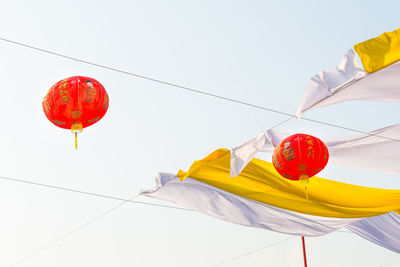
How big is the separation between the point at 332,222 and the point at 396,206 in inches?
19.9

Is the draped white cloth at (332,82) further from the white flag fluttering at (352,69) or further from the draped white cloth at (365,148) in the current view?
the draped white cloth at (365,148)

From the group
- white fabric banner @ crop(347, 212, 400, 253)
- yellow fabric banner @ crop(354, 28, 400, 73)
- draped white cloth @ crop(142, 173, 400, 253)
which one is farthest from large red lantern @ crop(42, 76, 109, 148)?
white fabric banner @ crop(347, 212, 400, 253)

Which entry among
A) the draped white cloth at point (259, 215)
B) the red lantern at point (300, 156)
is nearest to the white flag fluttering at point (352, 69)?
the red lantern at point (300, 156)

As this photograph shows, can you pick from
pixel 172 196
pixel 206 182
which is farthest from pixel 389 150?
pixel 172 196

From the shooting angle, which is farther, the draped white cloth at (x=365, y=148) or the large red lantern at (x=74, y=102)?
the draped white cloth at (x=365, y=148)

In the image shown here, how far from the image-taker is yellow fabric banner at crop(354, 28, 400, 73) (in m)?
2.47

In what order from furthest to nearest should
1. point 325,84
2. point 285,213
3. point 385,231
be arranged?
point 385,231
point 285,213
point 325,84

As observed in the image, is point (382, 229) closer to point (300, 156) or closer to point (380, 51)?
point (300, 156)

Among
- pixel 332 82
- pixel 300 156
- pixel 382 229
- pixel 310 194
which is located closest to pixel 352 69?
pixel 332 82

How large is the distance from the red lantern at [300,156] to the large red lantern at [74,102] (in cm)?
106

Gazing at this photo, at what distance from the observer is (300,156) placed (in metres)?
3.11

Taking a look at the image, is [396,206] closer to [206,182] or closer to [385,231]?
[385,231]

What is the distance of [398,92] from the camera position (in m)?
2.96

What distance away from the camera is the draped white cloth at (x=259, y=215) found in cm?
373
